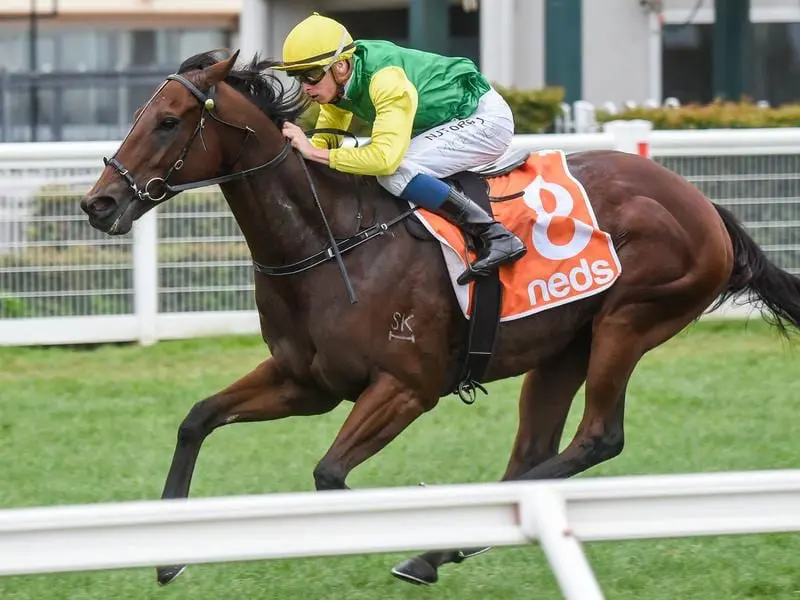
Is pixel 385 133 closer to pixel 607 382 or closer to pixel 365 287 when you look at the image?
pixel 365 287

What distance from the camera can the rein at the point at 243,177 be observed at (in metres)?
4.40

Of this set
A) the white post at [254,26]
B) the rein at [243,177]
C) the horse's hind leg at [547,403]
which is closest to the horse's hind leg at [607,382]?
the horse's hind leg at [547,403]

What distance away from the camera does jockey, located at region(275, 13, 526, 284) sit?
4566 mm

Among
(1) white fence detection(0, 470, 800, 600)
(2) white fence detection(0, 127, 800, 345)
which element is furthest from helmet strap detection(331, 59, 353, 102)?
(2) white fence detection(0, 127, 800, 345)

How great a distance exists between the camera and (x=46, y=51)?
22.8 metres

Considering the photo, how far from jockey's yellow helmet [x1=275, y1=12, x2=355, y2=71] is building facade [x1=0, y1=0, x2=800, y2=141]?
9.69m

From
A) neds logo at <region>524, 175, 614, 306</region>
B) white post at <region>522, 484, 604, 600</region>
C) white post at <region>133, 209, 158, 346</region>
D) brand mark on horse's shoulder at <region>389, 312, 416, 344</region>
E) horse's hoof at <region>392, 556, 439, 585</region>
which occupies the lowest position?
horse's hoof at <region>392, 556, 439, 585</region>

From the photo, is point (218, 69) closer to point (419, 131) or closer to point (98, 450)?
point (419, 131)

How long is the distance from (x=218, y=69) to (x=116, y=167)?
437 millimetres

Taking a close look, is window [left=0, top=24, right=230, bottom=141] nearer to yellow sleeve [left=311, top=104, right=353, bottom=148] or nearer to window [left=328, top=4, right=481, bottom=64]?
window [left=328, top=4, right=481, bottom=64]

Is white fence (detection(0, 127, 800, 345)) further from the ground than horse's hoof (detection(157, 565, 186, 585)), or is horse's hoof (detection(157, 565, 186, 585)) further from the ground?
white fence (detection(0, 127, 800, 345))

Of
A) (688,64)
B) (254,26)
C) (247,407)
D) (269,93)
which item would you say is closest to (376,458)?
(247,407)

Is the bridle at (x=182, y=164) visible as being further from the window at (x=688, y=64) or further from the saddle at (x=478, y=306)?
the window at (x=688, y=64)

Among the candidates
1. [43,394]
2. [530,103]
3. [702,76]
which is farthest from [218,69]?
[702,76]
